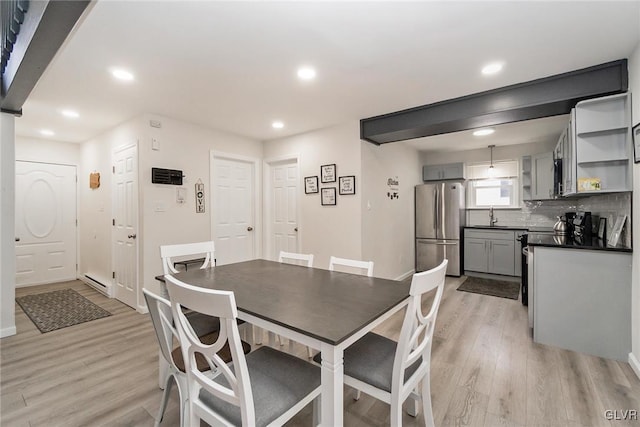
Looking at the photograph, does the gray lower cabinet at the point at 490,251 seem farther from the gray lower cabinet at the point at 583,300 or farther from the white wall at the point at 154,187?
the white wall at the point at 154,187

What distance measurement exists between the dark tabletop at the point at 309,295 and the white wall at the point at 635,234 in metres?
1.86

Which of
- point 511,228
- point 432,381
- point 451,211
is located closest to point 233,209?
point 432,381

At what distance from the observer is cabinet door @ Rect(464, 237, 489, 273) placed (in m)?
5.08

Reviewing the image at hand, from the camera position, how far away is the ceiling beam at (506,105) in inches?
94.0

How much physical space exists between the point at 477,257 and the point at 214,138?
4808 millimetres

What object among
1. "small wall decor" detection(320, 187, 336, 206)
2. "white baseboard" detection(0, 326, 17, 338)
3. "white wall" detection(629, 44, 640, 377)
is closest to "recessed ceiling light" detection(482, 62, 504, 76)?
"white wall" detection(629, 44, 640, 377)

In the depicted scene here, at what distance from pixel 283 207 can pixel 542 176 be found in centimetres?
425

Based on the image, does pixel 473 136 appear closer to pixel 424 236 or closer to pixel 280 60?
pixel 424 236

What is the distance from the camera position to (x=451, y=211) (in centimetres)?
519

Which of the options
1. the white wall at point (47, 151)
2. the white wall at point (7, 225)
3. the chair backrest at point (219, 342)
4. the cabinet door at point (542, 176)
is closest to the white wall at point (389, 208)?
the cabinet door at point (542, 176)

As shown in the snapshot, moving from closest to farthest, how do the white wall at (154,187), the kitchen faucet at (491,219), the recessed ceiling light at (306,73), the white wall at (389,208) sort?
the recessed ceiling light at (306,73) → the white wall at (154,187) → the white wall at (389,208) → the kitchen faucet at (491,219)

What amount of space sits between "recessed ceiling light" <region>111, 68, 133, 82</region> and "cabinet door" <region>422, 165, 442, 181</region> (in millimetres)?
5130

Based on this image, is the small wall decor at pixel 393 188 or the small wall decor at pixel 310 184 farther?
the small wall decor at pixel 393 188

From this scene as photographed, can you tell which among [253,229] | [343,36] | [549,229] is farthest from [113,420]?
[549,229]
